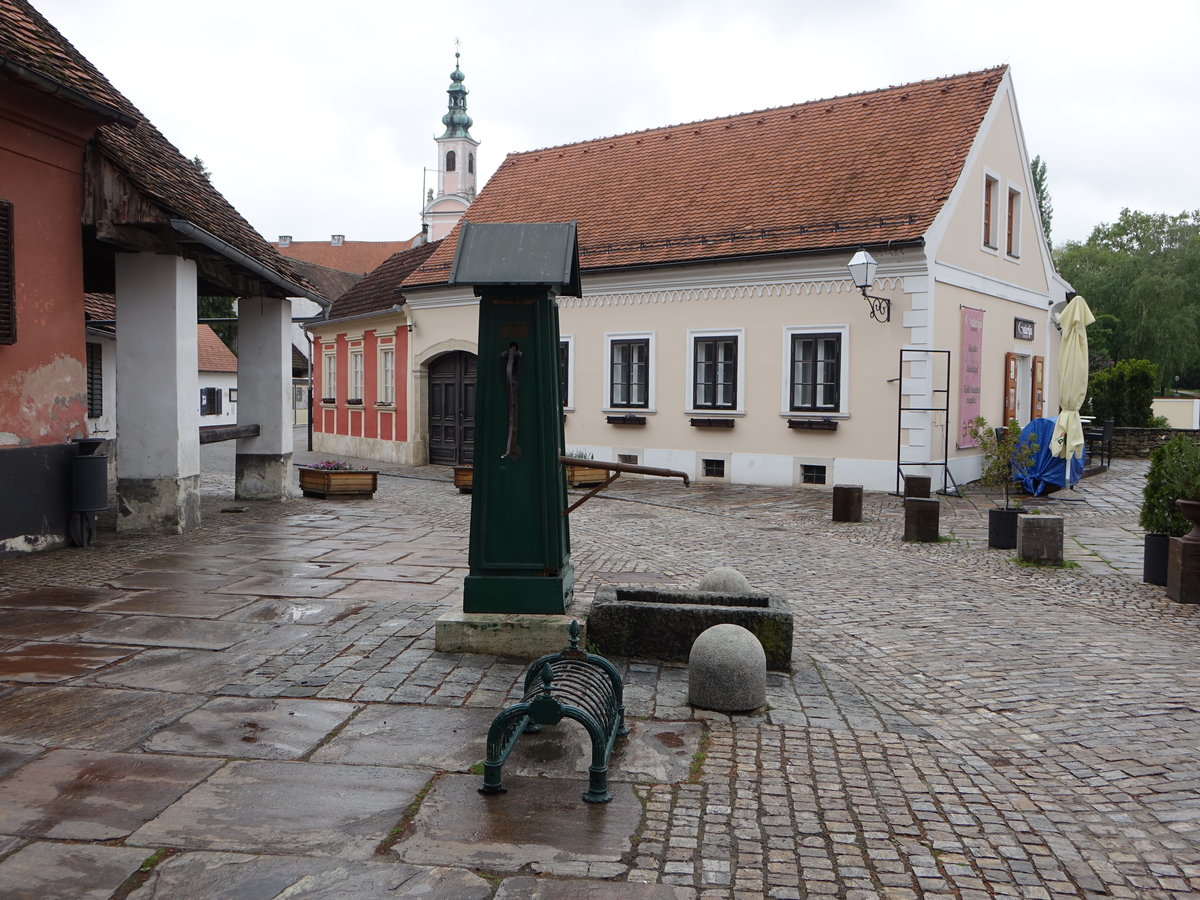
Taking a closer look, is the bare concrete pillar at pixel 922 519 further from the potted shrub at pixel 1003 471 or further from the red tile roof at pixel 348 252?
the red tile roof at pixel 348 252

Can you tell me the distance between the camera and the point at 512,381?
19.9 feet

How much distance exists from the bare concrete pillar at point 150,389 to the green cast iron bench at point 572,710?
7986 mm

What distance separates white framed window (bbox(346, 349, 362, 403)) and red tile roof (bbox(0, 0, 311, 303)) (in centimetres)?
1352

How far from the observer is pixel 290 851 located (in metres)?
3.60

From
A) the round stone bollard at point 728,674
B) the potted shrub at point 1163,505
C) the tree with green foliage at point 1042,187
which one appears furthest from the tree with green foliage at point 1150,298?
the round stone bollard at point 728,674

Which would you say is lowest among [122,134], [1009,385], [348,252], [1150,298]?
[1009,385]

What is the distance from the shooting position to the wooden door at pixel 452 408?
23625mm

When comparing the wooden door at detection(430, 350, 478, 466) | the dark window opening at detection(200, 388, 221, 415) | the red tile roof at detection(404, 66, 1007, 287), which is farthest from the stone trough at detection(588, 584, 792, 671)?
the dark window opening at detection(200, 388, 221, 415)

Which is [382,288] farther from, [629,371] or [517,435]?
[517,435]

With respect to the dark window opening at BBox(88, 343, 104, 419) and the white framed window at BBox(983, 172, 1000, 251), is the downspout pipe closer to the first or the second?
the dark window opening at BBox(88, 343, 104, 419)

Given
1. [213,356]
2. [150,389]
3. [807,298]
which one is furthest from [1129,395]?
[213,356]

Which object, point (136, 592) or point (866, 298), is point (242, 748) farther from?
point (866, 298)

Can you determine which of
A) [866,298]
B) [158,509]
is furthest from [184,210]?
[866,298]

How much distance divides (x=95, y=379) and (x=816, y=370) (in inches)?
579
